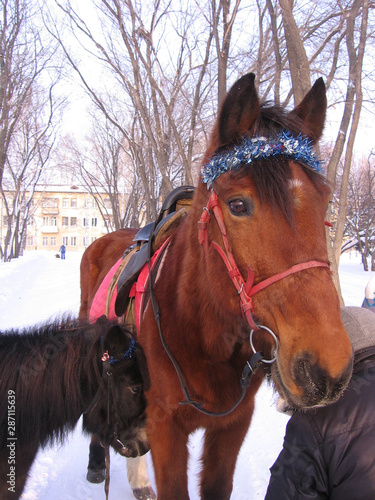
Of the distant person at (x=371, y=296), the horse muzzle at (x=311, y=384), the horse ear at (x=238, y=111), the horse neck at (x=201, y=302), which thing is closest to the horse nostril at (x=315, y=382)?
the horse muzzle at (x=311, y=384)

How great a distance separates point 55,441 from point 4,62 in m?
14.7

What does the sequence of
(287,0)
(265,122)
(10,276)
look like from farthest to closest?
1. (10,276)
2. (287,0)
3. (265,122)

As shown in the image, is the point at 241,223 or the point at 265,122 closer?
the point at 241,223

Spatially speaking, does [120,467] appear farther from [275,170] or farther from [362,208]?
[362,208]

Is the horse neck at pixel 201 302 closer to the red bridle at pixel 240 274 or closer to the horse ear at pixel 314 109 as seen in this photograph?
the red bridle at pixel 240 274

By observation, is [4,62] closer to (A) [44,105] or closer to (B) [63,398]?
(A) [44,105]

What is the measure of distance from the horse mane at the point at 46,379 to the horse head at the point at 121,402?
3.3 inches

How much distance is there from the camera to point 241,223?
1625 mm

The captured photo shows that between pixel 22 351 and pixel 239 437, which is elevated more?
pixel 22 351

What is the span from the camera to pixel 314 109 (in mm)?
2018

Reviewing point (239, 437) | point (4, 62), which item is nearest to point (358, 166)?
point (4, 62)

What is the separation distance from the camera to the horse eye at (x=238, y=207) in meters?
1.63

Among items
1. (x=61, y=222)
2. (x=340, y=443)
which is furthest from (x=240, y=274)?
(x=61, y=222)

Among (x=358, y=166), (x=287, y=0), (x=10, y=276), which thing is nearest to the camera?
(x=287, y=0)
